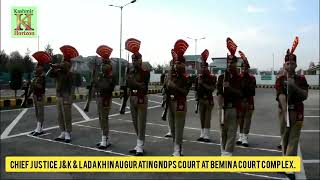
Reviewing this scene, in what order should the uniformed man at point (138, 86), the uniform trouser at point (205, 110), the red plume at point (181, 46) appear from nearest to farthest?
the red plume at point (181, 46) → the uniformed man at point (138, 86) → the uniform trouser at point (205, 110)

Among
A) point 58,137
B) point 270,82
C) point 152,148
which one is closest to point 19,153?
point 58,137

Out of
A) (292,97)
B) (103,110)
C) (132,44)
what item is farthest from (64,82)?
(292,97)

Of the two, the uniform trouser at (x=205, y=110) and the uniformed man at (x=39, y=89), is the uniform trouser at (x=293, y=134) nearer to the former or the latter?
the uniform trouser at (x=205, y=110)

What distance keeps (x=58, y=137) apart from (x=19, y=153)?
174 cm

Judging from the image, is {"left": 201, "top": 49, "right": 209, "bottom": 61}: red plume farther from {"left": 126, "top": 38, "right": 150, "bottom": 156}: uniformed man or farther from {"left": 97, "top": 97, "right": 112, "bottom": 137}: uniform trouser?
{"left": 97, "top": 97, "right": 112, "bottom": 137}: uniform trouser

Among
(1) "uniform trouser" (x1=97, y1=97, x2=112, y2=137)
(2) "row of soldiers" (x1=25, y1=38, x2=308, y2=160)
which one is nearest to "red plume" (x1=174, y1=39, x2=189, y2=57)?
(2) "row of soldiers" (x1=25, y1=38, x2=308, y2=160)

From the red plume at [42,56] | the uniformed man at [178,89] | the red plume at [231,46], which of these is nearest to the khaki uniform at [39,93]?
the red plume at [42,56]

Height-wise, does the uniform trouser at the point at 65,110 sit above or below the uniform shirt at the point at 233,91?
below

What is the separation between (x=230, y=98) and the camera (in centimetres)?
730

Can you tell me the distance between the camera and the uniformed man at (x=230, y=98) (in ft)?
23.7

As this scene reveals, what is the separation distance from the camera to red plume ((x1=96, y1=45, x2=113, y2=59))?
8.93 m

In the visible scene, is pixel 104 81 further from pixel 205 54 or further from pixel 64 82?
pixel 205 54

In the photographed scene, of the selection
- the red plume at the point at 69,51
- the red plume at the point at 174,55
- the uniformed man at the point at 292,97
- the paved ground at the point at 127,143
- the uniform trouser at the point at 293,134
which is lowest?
the paved ground at the point at 127,143

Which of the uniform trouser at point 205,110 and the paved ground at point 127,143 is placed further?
the uniform trouser at point 205,110
